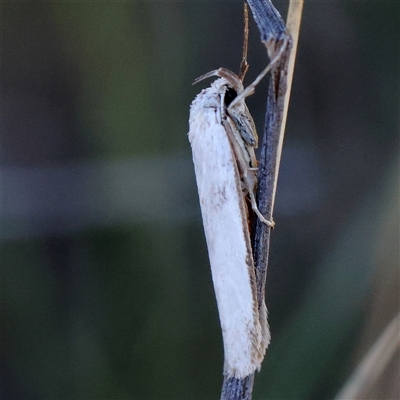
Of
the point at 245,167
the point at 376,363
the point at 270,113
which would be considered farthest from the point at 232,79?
the point at 376,363

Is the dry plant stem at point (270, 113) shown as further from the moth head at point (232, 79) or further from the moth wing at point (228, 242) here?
the moth head at point (232, 79)

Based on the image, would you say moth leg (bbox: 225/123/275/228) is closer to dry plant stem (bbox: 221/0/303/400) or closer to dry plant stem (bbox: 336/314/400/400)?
dry plant stem (bbox: 221/0/303/400)

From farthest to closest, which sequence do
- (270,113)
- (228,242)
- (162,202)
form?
1. (162,202)
2. (228,242)
3. (270,113)

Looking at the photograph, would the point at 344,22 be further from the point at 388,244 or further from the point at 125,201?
the point at 125,201

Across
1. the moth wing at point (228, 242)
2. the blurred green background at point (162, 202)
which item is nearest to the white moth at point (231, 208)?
the moth wing at point (228, 242)

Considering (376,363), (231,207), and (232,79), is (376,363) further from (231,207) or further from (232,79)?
(232,79)

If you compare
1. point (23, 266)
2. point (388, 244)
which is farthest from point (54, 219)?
point (388, 244)
